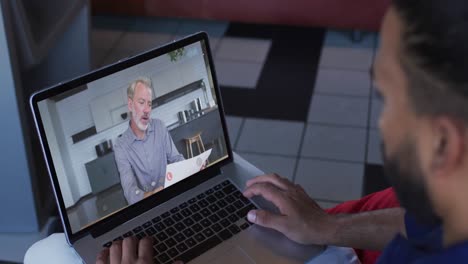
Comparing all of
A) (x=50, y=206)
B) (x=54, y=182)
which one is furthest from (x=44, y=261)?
(x=50, y=206)

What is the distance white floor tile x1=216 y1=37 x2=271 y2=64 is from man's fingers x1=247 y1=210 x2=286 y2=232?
1.96m

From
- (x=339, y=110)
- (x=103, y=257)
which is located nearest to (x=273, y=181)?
(x=103, y=257)

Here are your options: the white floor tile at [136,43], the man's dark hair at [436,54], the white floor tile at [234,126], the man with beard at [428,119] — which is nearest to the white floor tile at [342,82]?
the white floor tile at [234,126]

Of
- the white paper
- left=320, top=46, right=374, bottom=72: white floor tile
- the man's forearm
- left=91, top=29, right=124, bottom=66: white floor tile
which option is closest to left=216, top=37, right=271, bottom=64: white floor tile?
→ left=320, top=46, right=374, bottom=72: white floor tile

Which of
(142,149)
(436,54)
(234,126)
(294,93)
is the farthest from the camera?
(294,93)

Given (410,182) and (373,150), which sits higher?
(410,182)

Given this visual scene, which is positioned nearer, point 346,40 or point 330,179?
point 330,179

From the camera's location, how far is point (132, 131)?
1.10 m

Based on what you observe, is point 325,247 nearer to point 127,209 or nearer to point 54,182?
point 127,209

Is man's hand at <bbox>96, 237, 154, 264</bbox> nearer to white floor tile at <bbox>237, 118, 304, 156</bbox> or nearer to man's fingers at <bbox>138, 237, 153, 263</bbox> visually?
man's fingers at <bbox>138, 237, 153, 263</bbox>

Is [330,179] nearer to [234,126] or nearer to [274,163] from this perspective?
[274,163]

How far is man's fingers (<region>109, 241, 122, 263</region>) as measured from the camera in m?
1.00

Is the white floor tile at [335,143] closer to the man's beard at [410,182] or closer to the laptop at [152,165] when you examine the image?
the laptop at [152,165]

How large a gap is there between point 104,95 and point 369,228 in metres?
0.51
